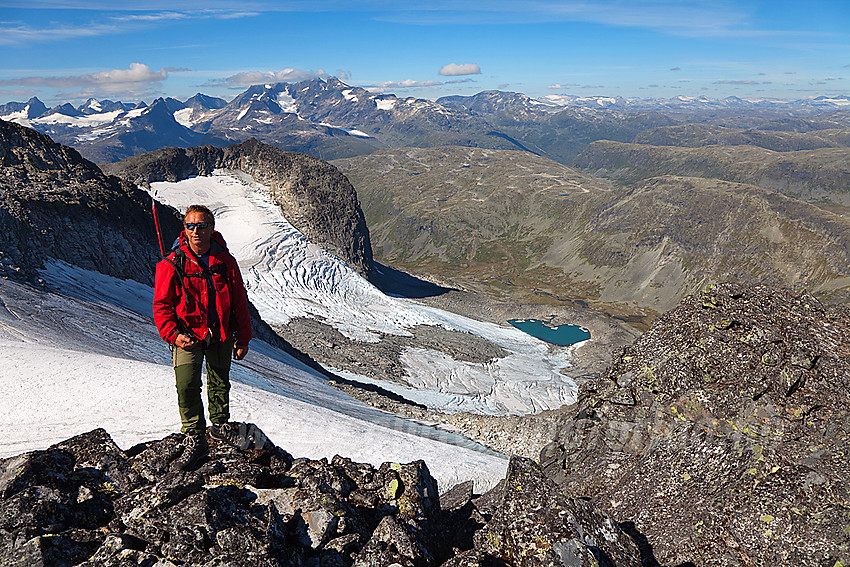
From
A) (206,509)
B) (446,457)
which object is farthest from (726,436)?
(446,457)

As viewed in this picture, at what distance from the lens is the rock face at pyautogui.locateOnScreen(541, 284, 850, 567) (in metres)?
9.98

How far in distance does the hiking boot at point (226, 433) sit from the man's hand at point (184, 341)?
6.28ft

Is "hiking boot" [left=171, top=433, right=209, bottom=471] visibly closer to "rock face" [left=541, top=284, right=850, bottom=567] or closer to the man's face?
the man's face

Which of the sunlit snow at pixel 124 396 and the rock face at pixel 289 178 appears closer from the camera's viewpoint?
the sunlit snow at pixel 124 396

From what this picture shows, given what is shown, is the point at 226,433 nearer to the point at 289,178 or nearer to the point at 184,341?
the point at 184,341

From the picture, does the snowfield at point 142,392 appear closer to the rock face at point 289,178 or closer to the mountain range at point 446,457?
the mountain range at point 446,457

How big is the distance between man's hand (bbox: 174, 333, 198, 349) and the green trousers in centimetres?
25

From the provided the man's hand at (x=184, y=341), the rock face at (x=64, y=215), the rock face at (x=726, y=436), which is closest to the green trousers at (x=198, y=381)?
the man's hand at (x=184, y=341)

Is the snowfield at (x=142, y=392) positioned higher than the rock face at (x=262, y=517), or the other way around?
the rock face at (x=262, y=517)

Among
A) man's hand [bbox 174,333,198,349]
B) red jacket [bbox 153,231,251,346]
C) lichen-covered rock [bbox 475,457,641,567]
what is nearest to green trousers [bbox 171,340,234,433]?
man's hand [bbox 174,333,198,349]

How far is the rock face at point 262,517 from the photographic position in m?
7.18

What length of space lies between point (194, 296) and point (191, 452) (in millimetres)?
2965

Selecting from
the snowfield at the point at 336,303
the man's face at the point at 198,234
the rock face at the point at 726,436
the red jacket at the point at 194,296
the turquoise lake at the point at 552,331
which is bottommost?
the turquoise lake at the point at 552,331

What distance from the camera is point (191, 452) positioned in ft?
31.2
